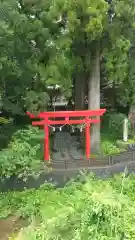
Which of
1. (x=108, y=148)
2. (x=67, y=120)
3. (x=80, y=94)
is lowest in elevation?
(x=108, y=148)

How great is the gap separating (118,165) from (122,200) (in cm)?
881

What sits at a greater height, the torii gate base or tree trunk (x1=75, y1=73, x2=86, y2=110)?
tree trunk (x1=75, y1=73, x2=86, y2=110)

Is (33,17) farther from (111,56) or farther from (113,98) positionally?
(113,98)

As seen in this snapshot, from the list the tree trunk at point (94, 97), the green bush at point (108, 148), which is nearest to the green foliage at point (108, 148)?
the green bush at point (108, 148)

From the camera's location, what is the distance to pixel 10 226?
12055mm

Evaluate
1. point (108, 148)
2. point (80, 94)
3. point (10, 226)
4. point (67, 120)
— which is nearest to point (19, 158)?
point (10, 226)

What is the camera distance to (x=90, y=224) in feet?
21.5

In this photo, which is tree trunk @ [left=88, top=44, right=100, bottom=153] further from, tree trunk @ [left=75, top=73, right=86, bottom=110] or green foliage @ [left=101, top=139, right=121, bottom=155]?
tree trunk @ [left=75, top=73, right=86, bottom=110]

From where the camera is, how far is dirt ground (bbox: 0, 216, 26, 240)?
1153 centimetres

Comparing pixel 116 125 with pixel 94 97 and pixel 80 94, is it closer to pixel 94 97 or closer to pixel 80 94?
pixel 80 94

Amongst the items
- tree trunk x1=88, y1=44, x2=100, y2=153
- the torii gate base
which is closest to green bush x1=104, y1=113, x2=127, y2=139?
tree trunk x1=88, y1=44, x2=100, y2=153

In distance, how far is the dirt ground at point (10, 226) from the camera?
11531 millimetres

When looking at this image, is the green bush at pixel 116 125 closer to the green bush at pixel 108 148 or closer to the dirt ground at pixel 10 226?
the green bush at pixel 108 148

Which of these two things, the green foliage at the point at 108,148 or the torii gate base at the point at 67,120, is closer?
the torii gate base at the point at 67,120
